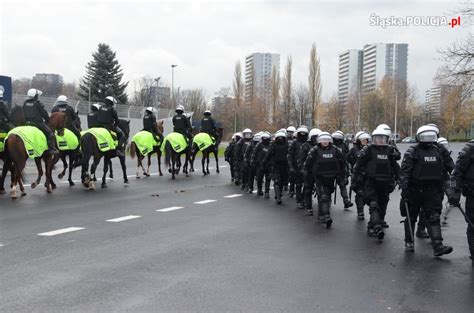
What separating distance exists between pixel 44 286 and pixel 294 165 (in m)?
7.74

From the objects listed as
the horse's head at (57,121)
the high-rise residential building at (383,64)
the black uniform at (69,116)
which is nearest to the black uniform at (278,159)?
the horse's head at (57,121)

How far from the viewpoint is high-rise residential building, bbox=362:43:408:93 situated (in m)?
103

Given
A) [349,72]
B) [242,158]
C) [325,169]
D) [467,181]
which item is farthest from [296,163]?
[349,72]

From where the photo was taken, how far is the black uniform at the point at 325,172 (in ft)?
32.9

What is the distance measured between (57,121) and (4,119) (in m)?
1.31

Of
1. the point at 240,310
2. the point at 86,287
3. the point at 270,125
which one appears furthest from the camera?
the point at 270,125

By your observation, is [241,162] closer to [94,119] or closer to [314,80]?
[94,119]

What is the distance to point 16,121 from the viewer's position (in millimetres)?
14641

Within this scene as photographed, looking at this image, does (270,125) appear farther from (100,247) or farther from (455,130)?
(100,247)

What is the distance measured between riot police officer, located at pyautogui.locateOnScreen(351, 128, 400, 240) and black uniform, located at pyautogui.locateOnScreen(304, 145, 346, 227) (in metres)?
0.83

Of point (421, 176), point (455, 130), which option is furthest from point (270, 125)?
point (421, 176)

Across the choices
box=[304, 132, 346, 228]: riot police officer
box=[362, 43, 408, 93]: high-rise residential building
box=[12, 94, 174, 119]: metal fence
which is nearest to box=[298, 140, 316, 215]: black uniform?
box=[304, 132, 346, 228]: riot police officer

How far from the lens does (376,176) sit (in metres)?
9.02

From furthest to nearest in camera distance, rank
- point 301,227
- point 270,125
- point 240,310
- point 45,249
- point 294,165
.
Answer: point 270,125
point 294,165
point 301,227
point 45,249
point 240,310
